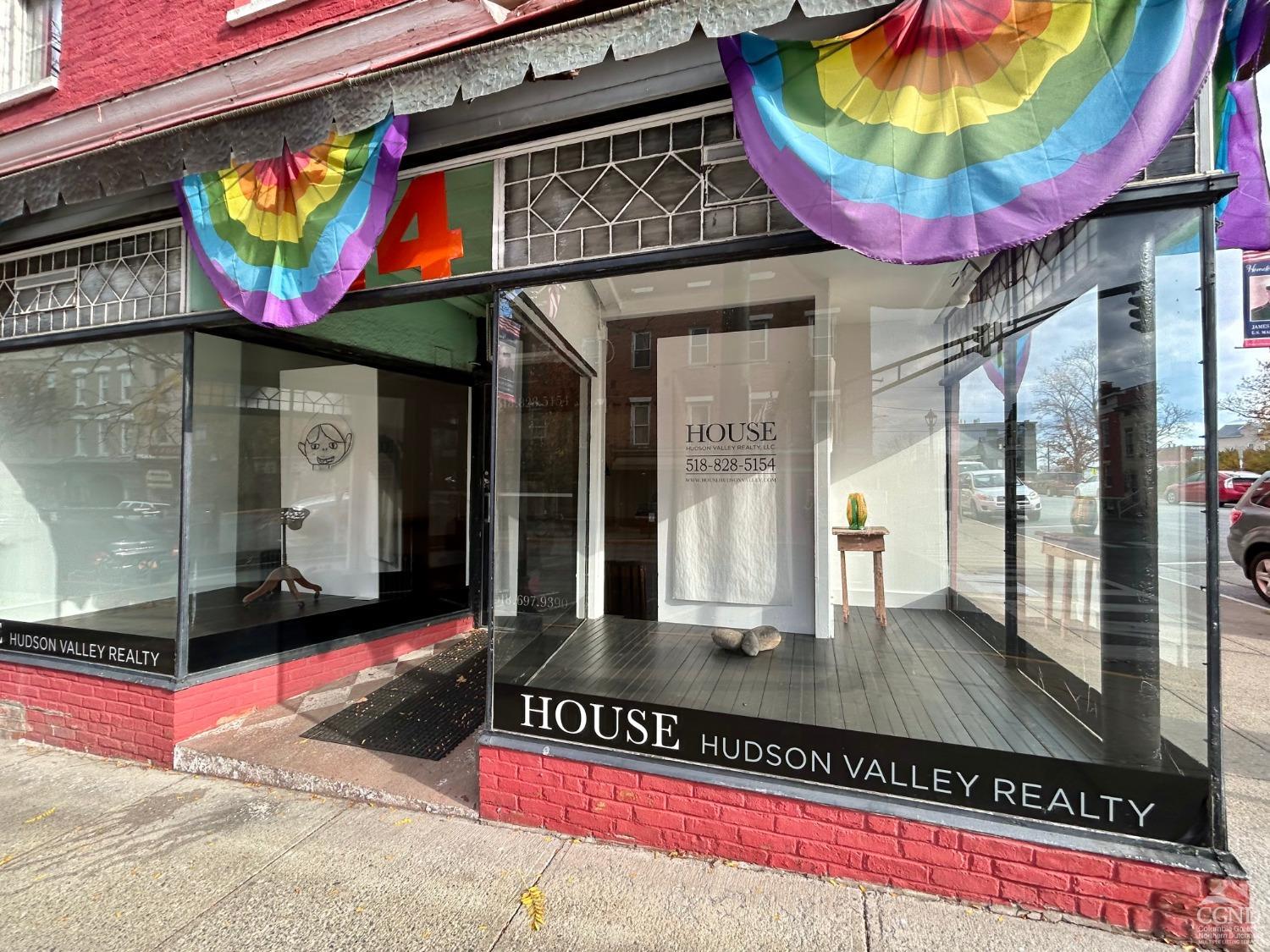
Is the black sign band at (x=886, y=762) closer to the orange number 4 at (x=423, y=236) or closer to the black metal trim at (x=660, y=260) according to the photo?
the black metal trim at (x=660, y=260)

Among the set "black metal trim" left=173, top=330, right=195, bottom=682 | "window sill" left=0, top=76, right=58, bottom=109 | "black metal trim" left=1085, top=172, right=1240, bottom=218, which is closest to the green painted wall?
"black metal trim" left=173, top=330, right=195, bottom=682

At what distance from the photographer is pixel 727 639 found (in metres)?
4.57

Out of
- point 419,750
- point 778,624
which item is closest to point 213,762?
point 419,750

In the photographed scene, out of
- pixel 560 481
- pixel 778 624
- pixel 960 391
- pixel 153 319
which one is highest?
pixel 153 319

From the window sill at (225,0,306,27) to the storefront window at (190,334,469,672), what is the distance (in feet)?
7.99

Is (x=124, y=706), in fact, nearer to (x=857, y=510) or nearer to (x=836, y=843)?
(x=836, y=843)

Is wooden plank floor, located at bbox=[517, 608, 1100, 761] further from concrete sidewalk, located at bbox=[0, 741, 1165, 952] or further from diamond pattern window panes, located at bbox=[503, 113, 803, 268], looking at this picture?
diamond pattern window panes, located at bbox=[503, 113, 803, 268]

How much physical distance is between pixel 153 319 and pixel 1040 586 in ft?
20.9

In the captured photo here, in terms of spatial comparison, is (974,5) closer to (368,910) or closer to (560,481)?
(560,481)

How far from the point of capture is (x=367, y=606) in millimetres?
5574

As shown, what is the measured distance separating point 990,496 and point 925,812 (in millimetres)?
2966

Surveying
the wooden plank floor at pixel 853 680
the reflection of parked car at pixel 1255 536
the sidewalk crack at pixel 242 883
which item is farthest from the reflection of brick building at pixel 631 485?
the reflection of parked car at pixel 1255 536

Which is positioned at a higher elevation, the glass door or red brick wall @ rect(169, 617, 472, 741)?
the glass door

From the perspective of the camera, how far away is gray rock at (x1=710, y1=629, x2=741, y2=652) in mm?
4527
